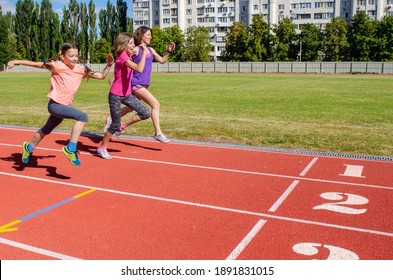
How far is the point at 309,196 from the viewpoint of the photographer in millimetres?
5445

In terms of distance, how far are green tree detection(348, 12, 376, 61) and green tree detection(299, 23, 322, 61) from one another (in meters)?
4.67

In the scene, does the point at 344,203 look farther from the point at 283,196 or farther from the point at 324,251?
the point at 324,251

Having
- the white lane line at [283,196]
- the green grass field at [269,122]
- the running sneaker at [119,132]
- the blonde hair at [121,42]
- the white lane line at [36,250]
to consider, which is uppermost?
the blonde hair at [121,42]

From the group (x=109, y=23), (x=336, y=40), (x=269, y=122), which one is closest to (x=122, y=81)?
(x=269, y=122)

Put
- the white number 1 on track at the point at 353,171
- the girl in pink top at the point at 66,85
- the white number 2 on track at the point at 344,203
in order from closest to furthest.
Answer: the white number 2 on track at the point at 344,203, the girl in pink top at the point at 66,85, the white number 1 on track at the point at 353,171

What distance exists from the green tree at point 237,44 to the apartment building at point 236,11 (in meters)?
21.5

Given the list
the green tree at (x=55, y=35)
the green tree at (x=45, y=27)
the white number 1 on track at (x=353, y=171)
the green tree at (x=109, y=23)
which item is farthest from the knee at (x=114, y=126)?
the green tree at (x=109, y=23)

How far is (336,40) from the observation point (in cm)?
6694

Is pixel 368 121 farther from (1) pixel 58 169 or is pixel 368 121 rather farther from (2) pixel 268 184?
(1) pixel 58 169

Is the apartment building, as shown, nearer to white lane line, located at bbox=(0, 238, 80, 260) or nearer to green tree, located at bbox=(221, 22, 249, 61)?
green tree, located at bbox=(221, 22, 249, 61)

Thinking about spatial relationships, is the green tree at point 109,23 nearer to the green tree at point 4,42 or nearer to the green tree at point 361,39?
the green tree at point 4,42

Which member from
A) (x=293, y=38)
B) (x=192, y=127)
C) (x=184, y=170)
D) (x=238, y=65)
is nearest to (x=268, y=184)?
(x=184, y=170)

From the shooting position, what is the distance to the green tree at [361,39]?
2505 inches

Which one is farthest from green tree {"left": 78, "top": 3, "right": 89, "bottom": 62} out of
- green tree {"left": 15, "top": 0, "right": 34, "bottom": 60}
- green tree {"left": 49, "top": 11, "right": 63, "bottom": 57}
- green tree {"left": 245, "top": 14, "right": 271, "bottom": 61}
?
green tree {"left": 245, "top": 14, "right": 271, "bottom": 61}
